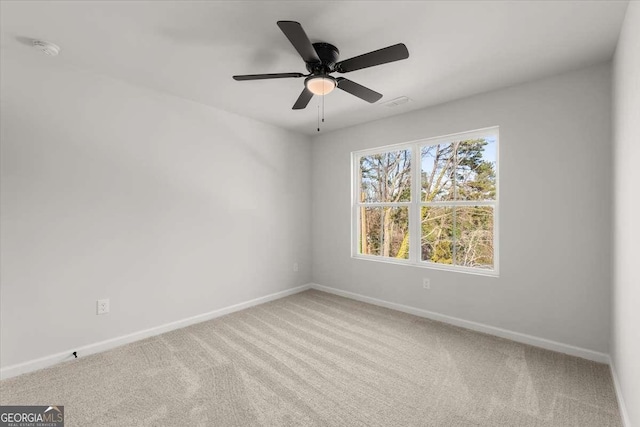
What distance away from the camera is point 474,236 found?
315 centimetres

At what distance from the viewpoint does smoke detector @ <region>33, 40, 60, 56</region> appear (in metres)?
2.10

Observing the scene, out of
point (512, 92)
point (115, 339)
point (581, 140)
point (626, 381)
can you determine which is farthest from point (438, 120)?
point (115, 339)

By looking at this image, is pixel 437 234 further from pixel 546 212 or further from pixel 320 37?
pixel 320 37

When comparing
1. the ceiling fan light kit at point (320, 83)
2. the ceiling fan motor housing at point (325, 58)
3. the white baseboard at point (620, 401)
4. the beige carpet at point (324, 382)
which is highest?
the ceiling fan motor housing at point (325, 58)

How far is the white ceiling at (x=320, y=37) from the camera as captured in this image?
177 centimetres

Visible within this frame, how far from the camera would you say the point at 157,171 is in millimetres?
2955

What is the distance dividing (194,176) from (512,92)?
134 inches

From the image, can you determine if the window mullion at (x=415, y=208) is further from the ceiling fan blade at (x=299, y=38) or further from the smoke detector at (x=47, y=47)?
the smoke detector at (x=47, y=47)

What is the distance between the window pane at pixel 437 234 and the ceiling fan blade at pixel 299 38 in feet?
7.56

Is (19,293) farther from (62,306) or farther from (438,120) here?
(438,120)

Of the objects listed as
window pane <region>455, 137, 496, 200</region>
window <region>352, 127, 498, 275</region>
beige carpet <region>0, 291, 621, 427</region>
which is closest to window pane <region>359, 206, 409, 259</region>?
window <region>352, 127, 498, 275</region>

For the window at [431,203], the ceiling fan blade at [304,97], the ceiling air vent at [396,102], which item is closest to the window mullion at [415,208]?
the window at [431,203]

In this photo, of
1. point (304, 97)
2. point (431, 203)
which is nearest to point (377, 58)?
point (304, 97)

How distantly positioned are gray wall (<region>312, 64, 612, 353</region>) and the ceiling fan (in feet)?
4.92
